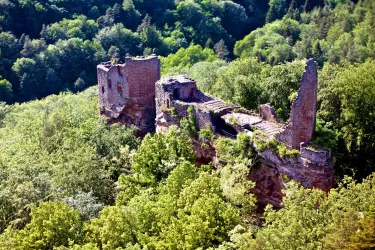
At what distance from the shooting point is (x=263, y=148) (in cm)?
3422

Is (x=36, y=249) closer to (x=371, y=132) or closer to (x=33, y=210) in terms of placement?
(x=33, y=210)

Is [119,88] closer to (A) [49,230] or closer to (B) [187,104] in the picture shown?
(B) [187,104]

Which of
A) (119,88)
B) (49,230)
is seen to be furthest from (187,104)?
(49,230)

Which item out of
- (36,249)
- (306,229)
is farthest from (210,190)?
(36,249)

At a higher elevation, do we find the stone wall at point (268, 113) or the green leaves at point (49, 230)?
the stone wall at point (268, 113)

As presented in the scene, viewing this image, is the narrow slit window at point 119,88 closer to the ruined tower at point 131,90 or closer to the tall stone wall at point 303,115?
the ruined tower at point 131,90

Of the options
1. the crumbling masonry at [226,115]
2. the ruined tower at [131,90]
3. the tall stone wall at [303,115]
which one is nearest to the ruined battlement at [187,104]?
the crumbling masonry at [226,115]

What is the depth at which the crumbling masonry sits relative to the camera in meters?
32.5

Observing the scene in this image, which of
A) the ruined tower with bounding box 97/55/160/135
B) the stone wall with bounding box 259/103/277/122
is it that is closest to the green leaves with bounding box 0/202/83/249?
the stone wall with bounding box 259/103/277/122

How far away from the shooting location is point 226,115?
38375mm

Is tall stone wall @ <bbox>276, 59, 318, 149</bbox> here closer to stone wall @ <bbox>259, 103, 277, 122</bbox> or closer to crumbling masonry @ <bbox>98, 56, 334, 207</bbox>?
crumbling masonry @ <bbox>98, 56, 334, 207</bbox>

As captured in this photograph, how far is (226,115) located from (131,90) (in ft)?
35.3

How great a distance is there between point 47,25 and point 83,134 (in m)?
60.1

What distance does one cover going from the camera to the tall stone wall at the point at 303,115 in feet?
107
